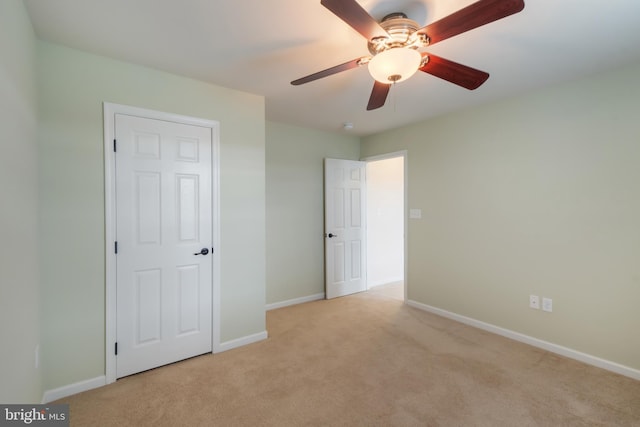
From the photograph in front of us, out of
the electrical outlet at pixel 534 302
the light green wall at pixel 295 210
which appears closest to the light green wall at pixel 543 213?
the electrical outlet at pixel 534 302

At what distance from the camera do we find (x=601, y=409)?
192cm

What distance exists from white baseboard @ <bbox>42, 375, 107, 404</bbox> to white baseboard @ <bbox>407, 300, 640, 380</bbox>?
3.39 metres

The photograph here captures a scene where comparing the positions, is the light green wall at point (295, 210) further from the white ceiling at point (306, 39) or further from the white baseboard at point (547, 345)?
the white baseboard at point (547, 345)

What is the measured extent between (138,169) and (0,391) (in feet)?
5.16

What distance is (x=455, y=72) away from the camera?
5.70 ft

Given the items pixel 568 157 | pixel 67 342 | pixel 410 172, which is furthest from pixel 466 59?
pixel 67 342

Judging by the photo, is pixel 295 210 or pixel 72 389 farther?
pixel 295 210

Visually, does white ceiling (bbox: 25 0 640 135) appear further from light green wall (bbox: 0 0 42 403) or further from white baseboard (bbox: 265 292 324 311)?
white baseboard (bbox: 265 292 324 311)

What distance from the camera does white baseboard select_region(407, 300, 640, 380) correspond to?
232 centimetres

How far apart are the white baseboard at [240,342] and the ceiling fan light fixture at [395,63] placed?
2.56 m

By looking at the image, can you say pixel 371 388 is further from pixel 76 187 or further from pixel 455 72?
pixel 76 187

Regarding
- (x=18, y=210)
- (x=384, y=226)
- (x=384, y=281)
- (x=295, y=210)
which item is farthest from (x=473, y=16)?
(x=384, y=281)

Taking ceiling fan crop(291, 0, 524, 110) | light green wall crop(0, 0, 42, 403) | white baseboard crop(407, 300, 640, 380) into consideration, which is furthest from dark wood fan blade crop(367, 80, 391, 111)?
white baseboard crop(407, 300, 640, 380)

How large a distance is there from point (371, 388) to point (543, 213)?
87.1 inches
